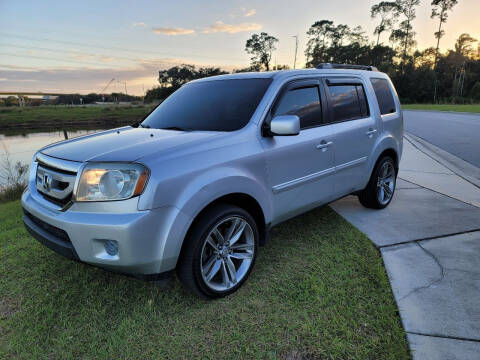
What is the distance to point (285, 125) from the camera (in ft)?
8.93

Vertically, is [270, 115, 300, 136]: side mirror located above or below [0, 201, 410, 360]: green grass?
above

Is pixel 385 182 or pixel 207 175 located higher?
pixel 207 175

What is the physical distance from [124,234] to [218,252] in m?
0.87

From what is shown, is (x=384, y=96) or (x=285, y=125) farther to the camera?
(x=384, y=96)

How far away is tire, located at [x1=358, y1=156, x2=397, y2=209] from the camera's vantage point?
450cm

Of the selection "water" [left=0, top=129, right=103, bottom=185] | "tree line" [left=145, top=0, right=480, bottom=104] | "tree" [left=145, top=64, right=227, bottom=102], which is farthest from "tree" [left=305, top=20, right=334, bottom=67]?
"water" [left=0, top=129, right=103, bottom=185]

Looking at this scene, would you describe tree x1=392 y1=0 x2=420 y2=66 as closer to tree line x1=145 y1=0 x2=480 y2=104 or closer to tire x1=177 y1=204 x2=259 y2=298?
tree line x1=145 y1=0 x2=480 y2=104

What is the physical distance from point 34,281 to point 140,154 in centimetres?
180

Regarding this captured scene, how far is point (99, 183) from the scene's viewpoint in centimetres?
227

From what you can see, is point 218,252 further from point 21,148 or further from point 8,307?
point 21,148

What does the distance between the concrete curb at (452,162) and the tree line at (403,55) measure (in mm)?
61501

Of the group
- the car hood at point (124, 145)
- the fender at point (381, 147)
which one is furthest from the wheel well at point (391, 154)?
the car hood at point (124, 145)

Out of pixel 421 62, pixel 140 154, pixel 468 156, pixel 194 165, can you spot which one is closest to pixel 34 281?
pixel 140 154

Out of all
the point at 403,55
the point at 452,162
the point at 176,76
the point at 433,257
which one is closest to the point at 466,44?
the point at 403,55
